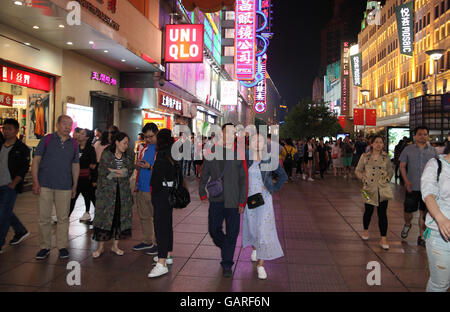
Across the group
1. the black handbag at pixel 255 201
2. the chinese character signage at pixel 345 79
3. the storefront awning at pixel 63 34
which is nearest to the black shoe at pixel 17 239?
the black handbag at pixel 255 201

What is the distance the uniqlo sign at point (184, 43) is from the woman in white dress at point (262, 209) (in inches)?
524

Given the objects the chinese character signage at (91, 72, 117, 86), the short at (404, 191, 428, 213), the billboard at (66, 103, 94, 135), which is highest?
the chinese character signage at (91, 72, 117, 86)

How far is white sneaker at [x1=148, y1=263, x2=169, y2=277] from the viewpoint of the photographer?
4.61 m

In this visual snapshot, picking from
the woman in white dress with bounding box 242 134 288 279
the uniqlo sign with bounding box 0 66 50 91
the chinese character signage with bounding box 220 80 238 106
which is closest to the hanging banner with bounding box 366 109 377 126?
the chinese character signage with bounding box 220 80 238 106

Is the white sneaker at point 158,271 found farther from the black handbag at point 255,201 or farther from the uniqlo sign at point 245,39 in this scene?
the uniqlo sign at point 245,39

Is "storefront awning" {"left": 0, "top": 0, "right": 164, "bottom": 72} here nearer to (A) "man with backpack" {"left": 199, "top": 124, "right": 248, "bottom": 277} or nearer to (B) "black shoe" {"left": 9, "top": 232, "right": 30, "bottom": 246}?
(B) "black shoe" {"left": 9, "top": 232, "right": 30, "bottom": 246}

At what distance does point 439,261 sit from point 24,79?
11508mm

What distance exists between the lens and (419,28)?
43.7 metres

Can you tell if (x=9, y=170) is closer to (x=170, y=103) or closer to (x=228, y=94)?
(x=170, y=103)

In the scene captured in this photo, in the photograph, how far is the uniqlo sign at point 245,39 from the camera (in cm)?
2979

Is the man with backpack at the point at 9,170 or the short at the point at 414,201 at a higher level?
the man with backpack at the point at 9,170

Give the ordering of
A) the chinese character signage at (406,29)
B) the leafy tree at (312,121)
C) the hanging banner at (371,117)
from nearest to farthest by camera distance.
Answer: the chinese character signage at (406,29) < the hanging banner at (371,117) < the leafy tree at (312,121)

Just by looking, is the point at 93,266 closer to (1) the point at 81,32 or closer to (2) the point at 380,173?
(2) the point at 380,173

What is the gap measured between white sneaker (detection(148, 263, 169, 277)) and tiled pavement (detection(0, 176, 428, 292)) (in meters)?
0.07
